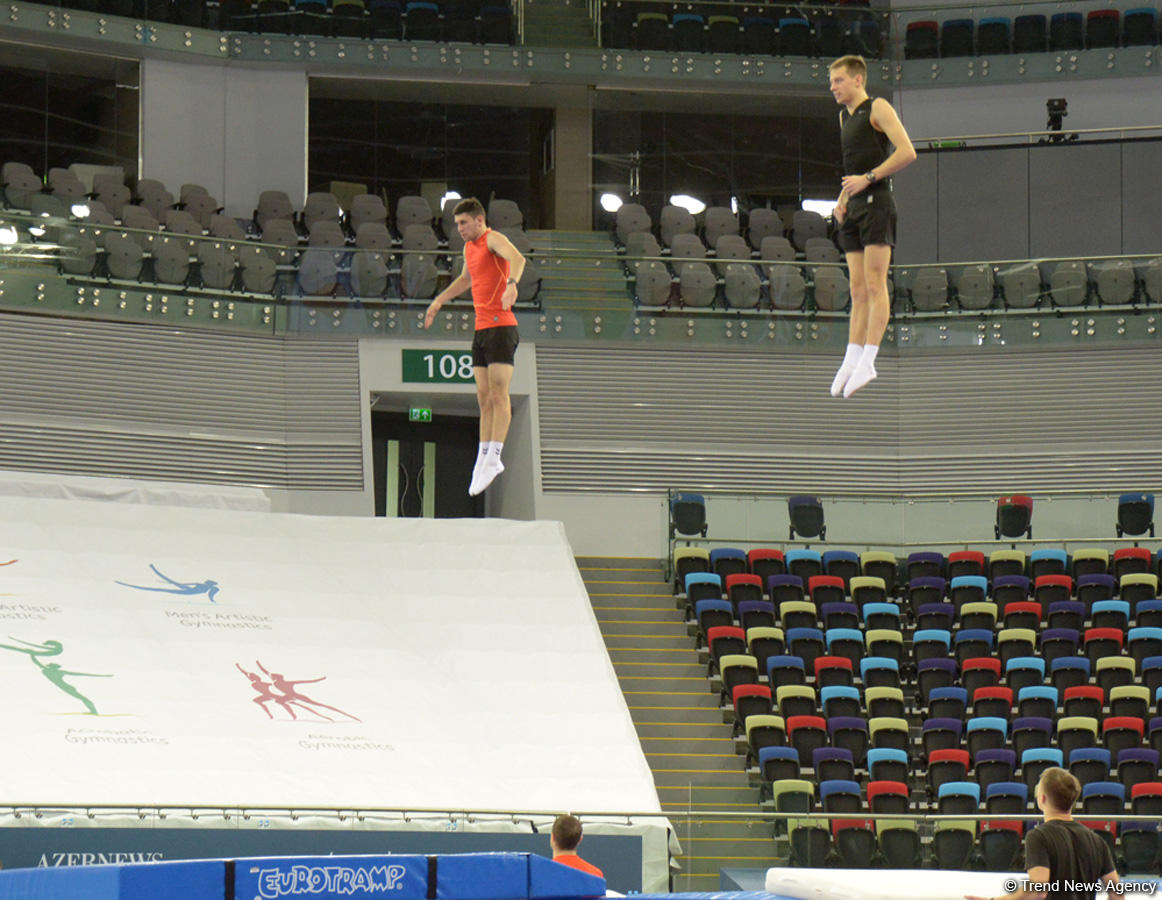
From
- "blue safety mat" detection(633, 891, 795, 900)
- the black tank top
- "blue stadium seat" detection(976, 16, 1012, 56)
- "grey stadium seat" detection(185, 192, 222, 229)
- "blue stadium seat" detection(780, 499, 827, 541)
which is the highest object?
"blue stadium seat" detection(976, 16, 1012, 56)

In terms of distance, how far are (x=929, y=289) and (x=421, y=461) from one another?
6766 mm

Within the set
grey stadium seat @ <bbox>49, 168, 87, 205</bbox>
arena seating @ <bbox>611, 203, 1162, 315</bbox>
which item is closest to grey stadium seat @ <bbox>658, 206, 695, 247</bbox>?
arena seating @ <bbox>611, 203, 1162, 315</bbox>

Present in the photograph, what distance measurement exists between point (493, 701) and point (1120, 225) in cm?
1222

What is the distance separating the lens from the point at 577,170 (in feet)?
84.8

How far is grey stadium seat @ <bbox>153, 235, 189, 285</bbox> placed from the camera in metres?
19.4

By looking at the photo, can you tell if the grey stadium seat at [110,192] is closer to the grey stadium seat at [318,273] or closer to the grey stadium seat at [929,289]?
the grey stadium seat at [318,273]

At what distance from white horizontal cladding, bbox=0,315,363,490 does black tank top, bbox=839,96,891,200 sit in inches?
477

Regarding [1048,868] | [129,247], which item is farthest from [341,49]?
[1048,868]

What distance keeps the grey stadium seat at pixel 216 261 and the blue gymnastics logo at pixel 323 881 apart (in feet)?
45.3

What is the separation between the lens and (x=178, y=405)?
1942 cm

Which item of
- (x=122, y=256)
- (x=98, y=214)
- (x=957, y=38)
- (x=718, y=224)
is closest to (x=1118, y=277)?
(x=957, y=38)

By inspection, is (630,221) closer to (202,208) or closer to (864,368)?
(202,208)

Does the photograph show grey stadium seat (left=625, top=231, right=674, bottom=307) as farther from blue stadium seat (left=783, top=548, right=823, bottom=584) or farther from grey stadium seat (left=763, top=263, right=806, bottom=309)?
blue stadium seat (left=783, top=548, right=823, bottom=584)

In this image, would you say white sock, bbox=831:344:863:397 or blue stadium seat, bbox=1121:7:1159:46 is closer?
white sock, bbox=831:344:863:397
